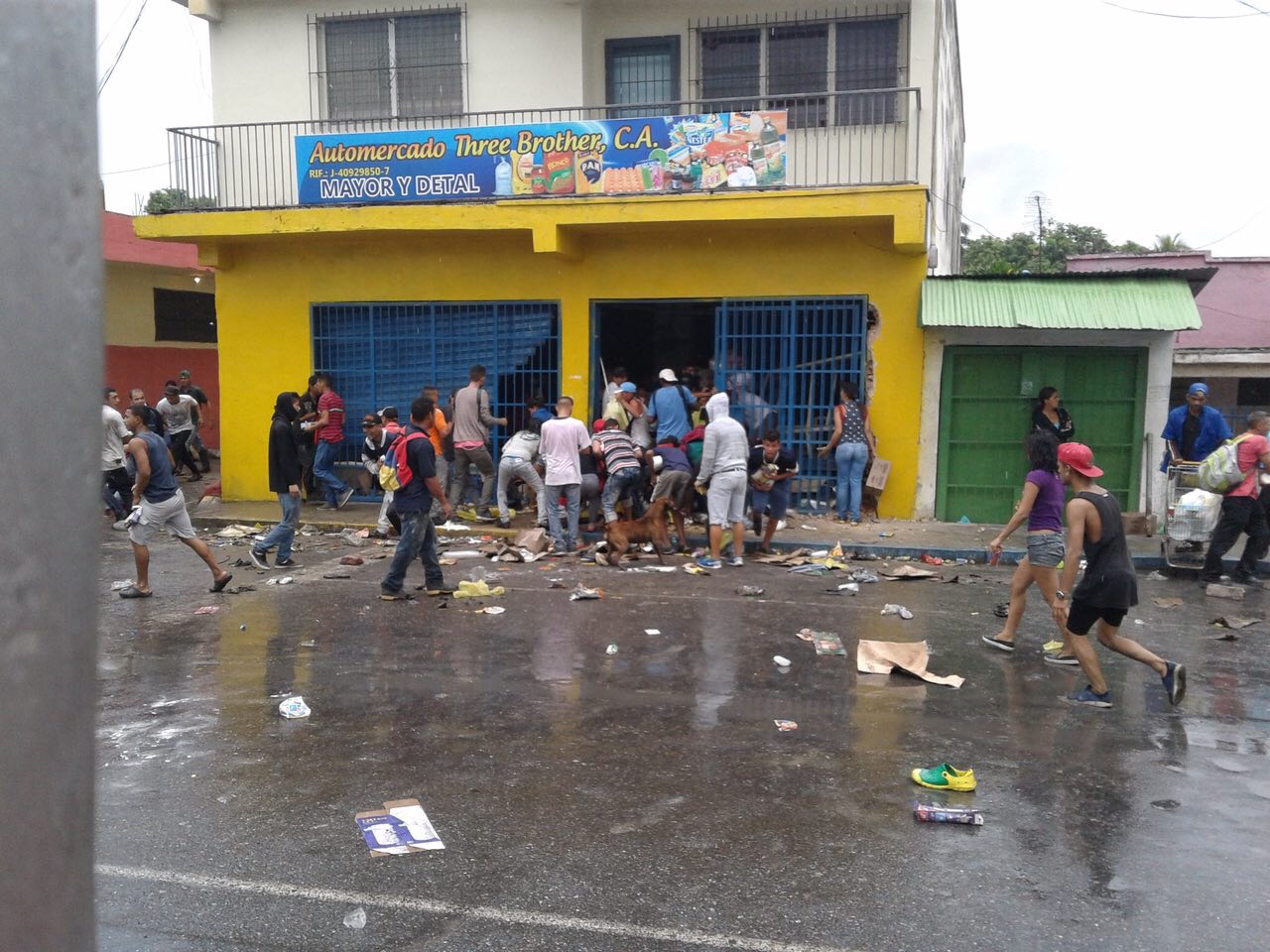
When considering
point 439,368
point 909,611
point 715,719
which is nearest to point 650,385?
point 439,368

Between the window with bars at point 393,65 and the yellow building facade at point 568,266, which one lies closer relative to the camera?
the yellow building facade at point 568,266

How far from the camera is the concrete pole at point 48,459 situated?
119cm

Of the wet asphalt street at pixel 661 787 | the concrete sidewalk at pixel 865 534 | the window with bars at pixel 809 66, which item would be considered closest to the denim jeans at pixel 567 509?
the concrete sidewalk at pixel 865 534

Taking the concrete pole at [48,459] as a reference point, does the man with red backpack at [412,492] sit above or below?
below

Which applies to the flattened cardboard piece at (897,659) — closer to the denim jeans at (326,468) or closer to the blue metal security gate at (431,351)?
the blue metal security gate at (431,351)

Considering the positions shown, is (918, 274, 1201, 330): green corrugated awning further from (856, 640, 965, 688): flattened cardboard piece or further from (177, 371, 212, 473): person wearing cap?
(177, 371, 212, 473): person wearing cap

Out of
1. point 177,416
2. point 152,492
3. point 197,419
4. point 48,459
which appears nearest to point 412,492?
point 152,492

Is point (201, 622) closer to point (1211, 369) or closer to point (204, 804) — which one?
point (204, 804)

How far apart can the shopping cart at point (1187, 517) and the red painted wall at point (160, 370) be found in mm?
17541

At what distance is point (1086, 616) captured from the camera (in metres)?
6.54

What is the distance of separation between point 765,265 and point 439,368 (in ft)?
15.3

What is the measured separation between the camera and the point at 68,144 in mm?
1247

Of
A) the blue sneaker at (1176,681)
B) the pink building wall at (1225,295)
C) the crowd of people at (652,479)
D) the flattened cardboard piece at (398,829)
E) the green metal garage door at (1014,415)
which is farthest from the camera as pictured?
the pink building wall at (1225,295)

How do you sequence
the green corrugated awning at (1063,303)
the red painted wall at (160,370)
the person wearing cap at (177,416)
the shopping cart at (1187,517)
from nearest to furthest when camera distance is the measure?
the shopping cart at (1187,517) < the green corrugated awning at (1063,303) < the person wearing cap at (177,416) < the red painted wall at (160,370)
